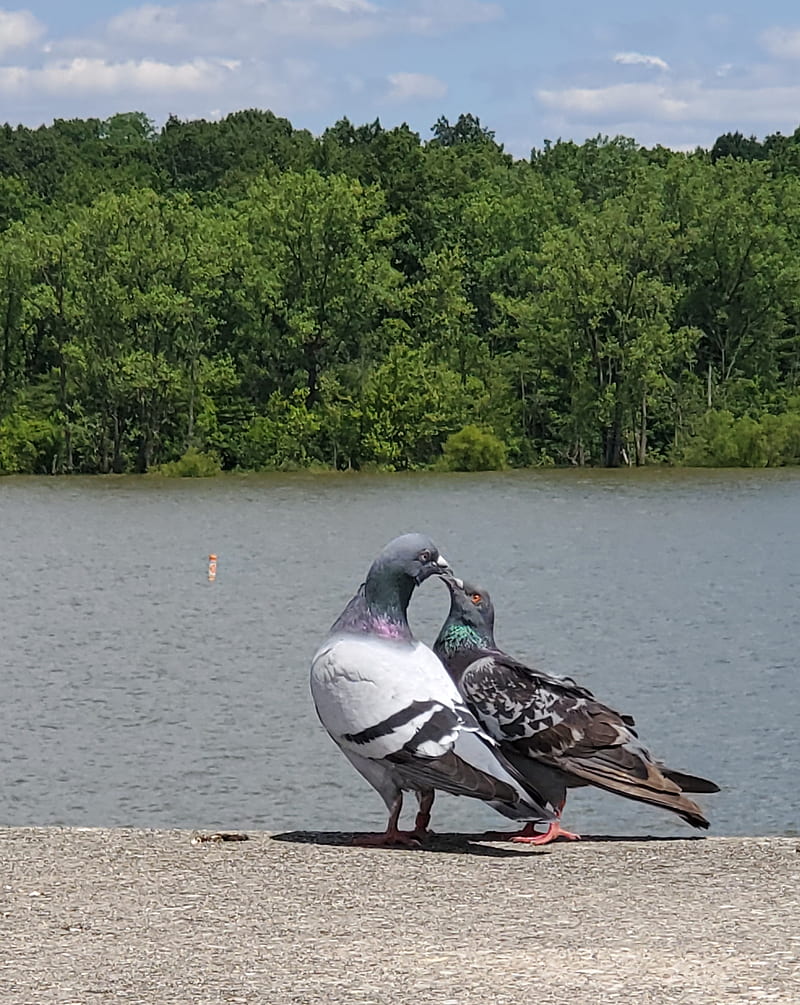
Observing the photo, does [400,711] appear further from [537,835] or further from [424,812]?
[537,835]

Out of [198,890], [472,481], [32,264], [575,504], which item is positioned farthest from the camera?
[32,264]

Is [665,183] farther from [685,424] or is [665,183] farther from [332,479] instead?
[332,479]

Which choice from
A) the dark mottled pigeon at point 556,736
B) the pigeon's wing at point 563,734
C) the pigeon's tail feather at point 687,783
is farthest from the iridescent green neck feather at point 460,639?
the pigeon's tail feather at point 687,783

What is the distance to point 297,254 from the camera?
249 ft

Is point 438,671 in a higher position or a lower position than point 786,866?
higher

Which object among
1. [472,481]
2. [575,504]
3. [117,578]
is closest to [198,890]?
[117,578]

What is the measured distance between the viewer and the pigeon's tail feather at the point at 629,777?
8.97 metres

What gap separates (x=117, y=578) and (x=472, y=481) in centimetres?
2953

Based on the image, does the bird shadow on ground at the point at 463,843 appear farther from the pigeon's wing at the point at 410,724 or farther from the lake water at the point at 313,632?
the lake water at the point at 313,632

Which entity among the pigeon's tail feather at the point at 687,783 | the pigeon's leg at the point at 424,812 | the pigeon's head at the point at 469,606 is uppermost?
the pigeon's head at the point at 469,606

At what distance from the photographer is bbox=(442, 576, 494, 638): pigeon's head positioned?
30.9 feet

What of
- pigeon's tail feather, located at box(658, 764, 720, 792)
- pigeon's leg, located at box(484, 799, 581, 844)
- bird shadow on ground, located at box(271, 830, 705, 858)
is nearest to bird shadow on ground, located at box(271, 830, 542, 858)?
bird shadow on ground, located at box(271, 830, 705, 858)

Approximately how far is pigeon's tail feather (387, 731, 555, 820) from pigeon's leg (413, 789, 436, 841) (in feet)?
0.83

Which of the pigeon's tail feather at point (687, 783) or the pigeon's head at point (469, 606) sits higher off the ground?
the pigeon's head at point (469, 606)
